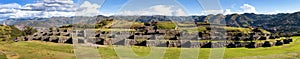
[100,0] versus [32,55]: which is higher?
[100,0]

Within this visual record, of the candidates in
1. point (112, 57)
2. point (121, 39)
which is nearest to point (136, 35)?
point (121, 39)

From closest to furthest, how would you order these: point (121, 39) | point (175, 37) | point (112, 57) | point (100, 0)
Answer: point (100, 0)
point (112, 57)
point (121, 39)
point (175, 37)

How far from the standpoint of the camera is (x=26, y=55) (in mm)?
31156

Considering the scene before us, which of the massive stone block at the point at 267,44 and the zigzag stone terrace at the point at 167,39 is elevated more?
the zigzag stone terrace at the point at 167,39

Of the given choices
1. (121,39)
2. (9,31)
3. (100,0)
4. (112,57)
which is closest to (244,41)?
(121,39)

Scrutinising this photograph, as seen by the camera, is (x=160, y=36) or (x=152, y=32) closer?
(x=160, y=36)

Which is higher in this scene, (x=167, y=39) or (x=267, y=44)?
(x=167, y=39)

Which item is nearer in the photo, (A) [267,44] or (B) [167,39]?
(B) [167,39]

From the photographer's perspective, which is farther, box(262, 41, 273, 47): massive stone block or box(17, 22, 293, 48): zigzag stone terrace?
box(262, 41, 273, 47): massive stone block

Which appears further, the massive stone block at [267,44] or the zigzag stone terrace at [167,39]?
the massive stone block at [267,44]

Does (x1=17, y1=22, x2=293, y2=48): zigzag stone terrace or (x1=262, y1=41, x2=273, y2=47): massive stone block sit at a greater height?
(x1=17, y1=22, x2=293, y2=48): zigzag stone terrace

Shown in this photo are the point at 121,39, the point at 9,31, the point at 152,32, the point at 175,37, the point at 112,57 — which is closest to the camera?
the point at 112,57

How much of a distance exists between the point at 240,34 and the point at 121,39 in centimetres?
2510

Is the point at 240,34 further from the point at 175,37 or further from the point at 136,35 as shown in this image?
the point at 136,35
